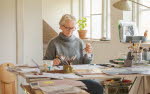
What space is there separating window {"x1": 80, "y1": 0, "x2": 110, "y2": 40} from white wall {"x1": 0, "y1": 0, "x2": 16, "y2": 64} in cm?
157

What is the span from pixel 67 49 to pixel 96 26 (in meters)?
2.21

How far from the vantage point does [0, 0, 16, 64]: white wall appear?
425cm

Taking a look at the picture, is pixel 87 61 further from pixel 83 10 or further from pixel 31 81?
pixel 83 10

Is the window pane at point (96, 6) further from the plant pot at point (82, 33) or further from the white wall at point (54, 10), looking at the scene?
the white wall at point (54, 10)

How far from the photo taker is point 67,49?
3.18m

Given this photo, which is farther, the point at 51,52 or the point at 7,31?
the point at 7,31

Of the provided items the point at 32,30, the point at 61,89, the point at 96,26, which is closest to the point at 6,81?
the point at 61,89

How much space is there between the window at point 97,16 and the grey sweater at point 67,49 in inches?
69.5

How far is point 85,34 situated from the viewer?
5312 mm

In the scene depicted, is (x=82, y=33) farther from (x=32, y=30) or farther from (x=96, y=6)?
(x=32, y=30)

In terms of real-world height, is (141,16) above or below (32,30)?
above

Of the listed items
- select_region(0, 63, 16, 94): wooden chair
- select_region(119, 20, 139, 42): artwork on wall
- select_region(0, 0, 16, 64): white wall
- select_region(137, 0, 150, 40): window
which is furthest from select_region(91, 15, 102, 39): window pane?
select_region(0, 63, 16, 94): wooden chair

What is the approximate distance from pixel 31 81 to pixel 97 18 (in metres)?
→ 3.42

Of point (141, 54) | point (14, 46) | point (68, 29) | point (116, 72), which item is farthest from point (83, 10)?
point (116, 72)
